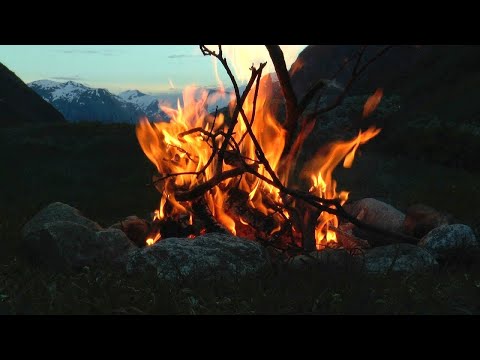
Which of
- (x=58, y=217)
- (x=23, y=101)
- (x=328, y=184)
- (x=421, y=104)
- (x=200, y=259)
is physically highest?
(x=23, y=101)

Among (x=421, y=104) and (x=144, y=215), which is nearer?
(x=144, y=215)

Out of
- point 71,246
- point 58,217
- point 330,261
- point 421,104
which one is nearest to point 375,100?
point 330,261

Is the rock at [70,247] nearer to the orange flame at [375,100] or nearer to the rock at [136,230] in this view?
the rock at [136,230]

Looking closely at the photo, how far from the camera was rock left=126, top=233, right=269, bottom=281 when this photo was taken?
6.63m

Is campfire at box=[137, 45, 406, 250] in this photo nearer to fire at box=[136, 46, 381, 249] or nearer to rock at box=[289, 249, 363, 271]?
fire at box=[136, 46, 381, 249]

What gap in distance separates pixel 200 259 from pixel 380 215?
166 inches

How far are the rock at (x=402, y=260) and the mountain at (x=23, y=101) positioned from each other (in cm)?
2322

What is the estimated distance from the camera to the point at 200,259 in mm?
6793

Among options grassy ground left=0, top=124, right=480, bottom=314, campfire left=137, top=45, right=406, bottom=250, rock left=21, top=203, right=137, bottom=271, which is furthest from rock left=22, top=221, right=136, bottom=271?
campfire left=137, top=45, right=406, bottom=250

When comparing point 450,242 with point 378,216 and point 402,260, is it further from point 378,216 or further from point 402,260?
point 378,216

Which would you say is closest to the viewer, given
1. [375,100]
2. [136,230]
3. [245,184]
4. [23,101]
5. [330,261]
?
[330,261]
